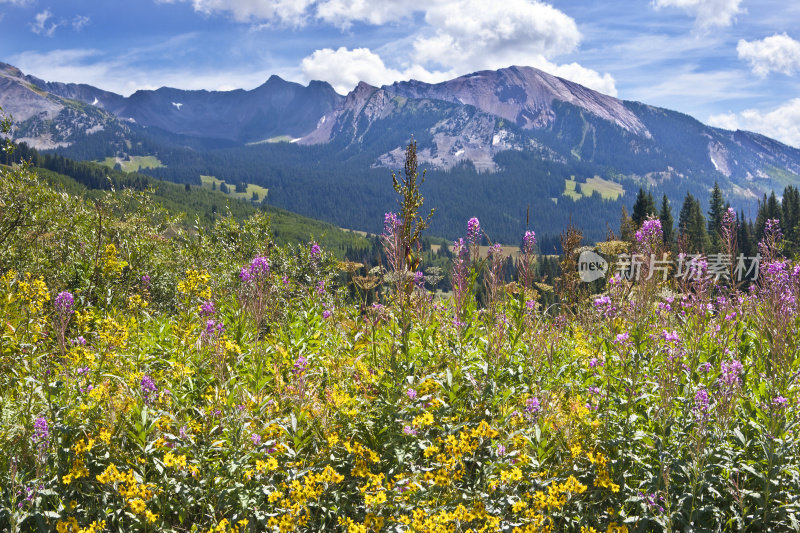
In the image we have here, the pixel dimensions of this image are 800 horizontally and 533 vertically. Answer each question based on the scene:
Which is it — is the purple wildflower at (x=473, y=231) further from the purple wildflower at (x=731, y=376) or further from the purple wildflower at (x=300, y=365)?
the purple wildflower at (x=731, y=376)

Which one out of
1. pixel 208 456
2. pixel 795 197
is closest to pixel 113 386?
pixel 208 456

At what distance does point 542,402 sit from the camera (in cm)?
469

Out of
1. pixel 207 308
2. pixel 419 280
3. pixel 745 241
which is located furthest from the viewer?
pixel 745 241

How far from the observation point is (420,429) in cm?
484

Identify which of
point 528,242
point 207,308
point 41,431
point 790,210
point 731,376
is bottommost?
point 41,431

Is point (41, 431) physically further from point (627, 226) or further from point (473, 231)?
point (627, 226)

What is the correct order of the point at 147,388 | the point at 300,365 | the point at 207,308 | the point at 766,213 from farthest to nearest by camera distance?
the point at 766,213 < the point at 207,308 < the point at 300,365 < the point at 147,388

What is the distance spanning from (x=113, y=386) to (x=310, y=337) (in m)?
2.34

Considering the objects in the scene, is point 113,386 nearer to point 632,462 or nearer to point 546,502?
point 546,502

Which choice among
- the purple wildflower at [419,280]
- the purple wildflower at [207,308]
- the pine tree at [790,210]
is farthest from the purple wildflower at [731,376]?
the pine tree at [790,210]

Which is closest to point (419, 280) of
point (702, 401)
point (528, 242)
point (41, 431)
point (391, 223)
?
point (391, 223)

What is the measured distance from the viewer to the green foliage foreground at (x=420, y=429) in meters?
4.08

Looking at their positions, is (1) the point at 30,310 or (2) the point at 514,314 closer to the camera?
(2) the point at 514,314

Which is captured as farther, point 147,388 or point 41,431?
point 147,388
